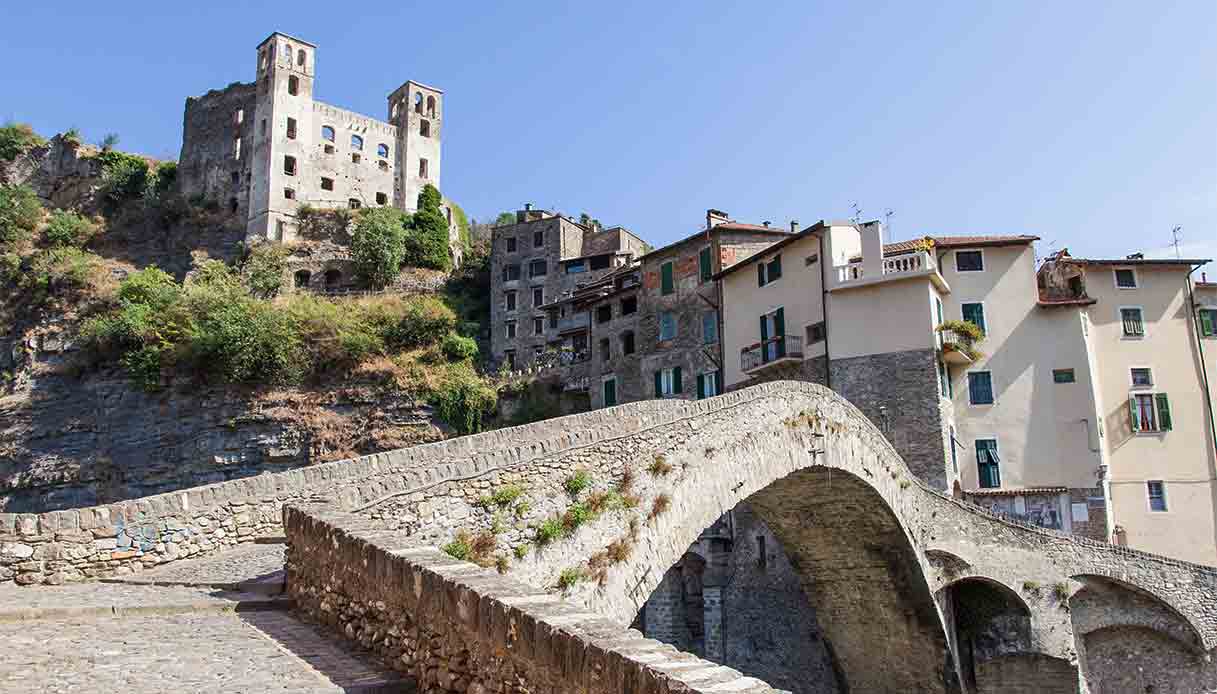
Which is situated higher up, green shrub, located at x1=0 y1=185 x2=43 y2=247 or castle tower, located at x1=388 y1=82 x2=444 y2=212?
castle tower, located at x1=388 y1=82 x2=444 y2=212

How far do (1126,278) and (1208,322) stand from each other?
310 cm

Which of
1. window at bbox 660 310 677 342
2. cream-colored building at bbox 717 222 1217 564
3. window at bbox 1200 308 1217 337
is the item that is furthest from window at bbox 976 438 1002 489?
window at bbox 660 310 677 342

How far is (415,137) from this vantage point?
189 ft

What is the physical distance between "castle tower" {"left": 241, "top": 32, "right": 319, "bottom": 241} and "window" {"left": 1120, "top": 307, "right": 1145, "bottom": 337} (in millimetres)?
40738

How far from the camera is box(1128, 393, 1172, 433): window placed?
30.1 m

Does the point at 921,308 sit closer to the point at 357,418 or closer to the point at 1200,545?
the point at 1200,545

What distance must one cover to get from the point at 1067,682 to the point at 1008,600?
248cm

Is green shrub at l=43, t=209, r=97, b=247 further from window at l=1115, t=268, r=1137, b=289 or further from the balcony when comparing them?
window at l=1115, t=268, r=1137, b=289

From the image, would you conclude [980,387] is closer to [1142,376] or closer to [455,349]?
[1142,376]

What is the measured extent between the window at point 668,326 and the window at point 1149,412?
16057mm

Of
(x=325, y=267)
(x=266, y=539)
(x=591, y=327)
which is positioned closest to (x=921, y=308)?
(x=591, y=327)

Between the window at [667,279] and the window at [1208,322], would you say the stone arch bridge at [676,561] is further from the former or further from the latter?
the window at [667,279]

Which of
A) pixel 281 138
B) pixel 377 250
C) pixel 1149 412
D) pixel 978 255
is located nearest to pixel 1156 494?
pixel 1149 412

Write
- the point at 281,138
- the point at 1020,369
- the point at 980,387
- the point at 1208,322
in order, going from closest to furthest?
1. the point at 980,387
2. the point at 1020,369
3. the point at 1208,322
4. the point at 281,138
